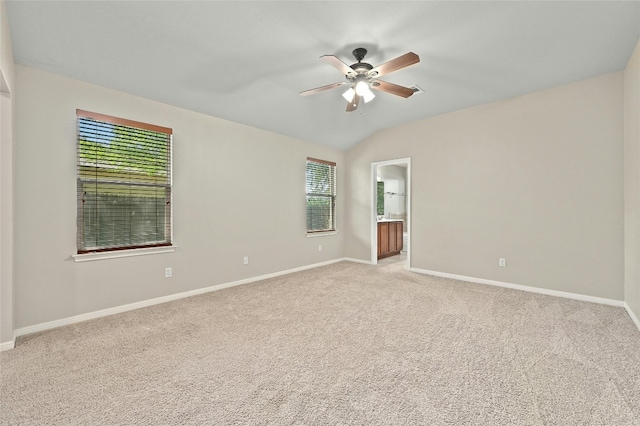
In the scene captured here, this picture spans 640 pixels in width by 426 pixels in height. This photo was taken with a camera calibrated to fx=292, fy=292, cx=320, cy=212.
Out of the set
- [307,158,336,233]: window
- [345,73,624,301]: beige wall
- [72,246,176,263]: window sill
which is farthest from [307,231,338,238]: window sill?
[72,246,176,263]: window sill

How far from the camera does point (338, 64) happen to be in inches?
99.7

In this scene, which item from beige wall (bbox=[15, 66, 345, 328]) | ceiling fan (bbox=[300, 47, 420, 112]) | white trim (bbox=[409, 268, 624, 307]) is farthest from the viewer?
white trim (bbox=[409, 268, 624, 307])

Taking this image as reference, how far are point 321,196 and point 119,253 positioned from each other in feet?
11.8

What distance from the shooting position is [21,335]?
2.67 meters

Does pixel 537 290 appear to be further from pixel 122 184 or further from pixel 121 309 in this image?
pixel 122 184

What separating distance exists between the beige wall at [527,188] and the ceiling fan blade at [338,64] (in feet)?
9.04

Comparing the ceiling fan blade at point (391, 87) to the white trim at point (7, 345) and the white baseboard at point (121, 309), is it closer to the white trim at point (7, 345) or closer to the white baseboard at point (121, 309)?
the white baseboard at point (121, 309)

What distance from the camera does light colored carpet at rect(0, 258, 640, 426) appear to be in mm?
1662

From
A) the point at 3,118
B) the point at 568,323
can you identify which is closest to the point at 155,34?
the point at 3,118

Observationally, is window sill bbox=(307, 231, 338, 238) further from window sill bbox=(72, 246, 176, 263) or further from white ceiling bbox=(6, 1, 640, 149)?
white ceiling bbox=(6, 1, 640, 149)

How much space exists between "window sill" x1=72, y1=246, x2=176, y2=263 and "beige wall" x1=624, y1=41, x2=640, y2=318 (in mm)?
5105

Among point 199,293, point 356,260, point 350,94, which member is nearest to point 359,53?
point 350,94

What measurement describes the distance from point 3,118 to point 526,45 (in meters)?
4.65

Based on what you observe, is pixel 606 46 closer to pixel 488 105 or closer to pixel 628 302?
pixel 488 105
